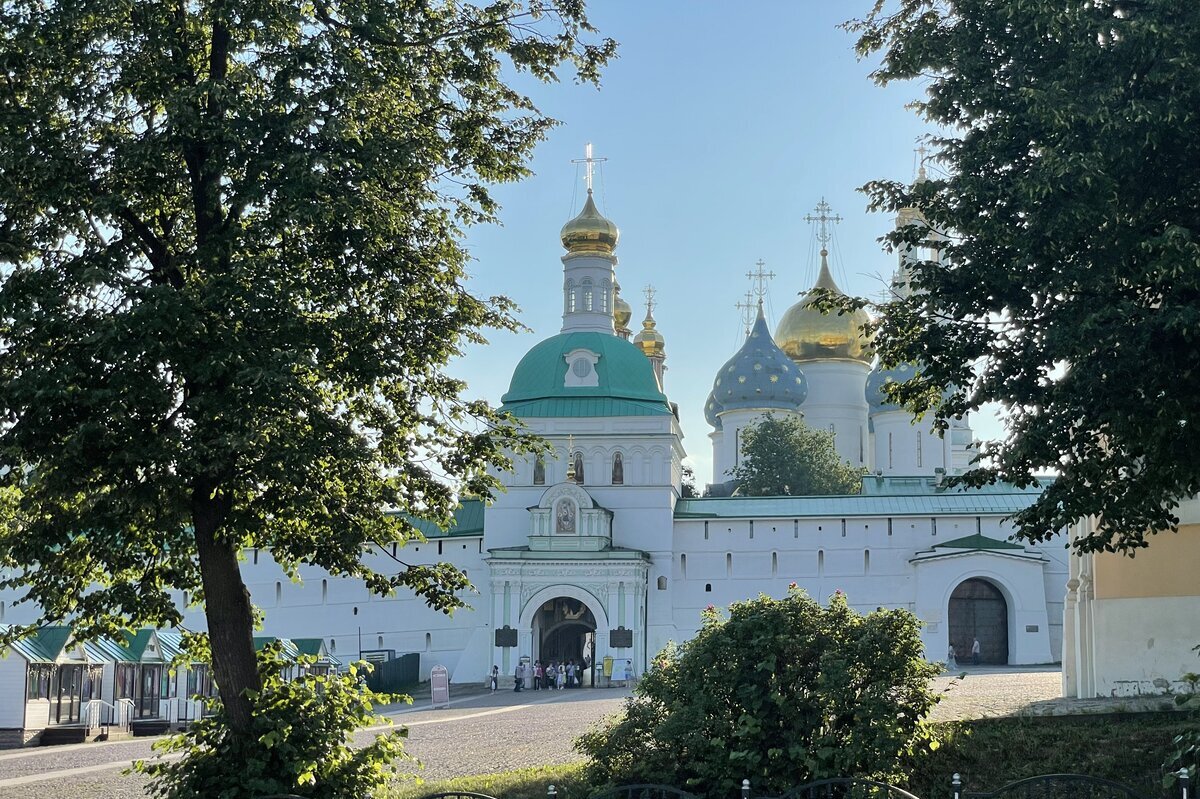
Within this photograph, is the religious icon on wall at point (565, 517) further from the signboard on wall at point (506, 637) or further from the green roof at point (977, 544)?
the green roof at point (977, 544)

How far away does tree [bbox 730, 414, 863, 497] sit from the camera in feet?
179

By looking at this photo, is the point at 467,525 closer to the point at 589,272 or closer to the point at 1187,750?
the point at 589,272

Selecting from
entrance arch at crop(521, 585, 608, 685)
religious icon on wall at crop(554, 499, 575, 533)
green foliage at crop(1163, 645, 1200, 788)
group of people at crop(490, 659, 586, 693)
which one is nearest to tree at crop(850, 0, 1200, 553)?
green foliage at crop(1163, 645, 1200, 788)

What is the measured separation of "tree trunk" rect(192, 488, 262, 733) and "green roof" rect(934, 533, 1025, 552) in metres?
35.9

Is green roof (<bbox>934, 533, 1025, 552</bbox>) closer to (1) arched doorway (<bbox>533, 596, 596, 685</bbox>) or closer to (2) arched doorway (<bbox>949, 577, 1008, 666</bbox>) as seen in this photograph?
→ (2) arched doorway (<bbox>949, 577, 1008, 666</bbox>)

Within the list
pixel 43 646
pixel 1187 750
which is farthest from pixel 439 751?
pixel 1187 750

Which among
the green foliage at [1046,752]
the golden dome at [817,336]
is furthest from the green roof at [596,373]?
the green foliage at [1046,752]

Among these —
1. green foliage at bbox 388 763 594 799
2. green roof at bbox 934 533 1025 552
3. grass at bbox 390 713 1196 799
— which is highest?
green roof at bbox 934 533 1025 552

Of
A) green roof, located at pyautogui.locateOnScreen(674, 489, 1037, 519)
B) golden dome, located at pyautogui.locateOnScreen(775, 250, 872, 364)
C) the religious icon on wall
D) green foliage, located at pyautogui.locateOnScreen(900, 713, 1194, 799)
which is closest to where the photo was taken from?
green foliage, located at pyautogui.locateOnScreen(900, 713, 1194, 799)

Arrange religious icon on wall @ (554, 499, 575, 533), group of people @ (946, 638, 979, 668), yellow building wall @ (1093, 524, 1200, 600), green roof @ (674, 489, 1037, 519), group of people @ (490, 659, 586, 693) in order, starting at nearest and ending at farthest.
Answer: yellow building wall @ (1093, 524, 1200, 600) < group of people @ (490, 659, 586, 693) < group of people @ (946, 638, 979, 668) < religious icon on wall @ (554, 499, 575, 533) < green roof @ (674, 489, 1037, 519)

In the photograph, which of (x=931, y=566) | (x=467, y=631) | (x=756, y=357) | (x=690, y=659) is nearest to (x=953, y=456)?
(x=756, y=357)

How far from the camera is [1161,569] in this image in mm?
15438

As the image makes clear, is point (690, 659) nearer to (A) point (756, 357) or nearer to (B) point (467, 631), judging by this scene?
(B) point (467, 631)

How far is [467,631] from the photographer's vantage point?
46.0 m
